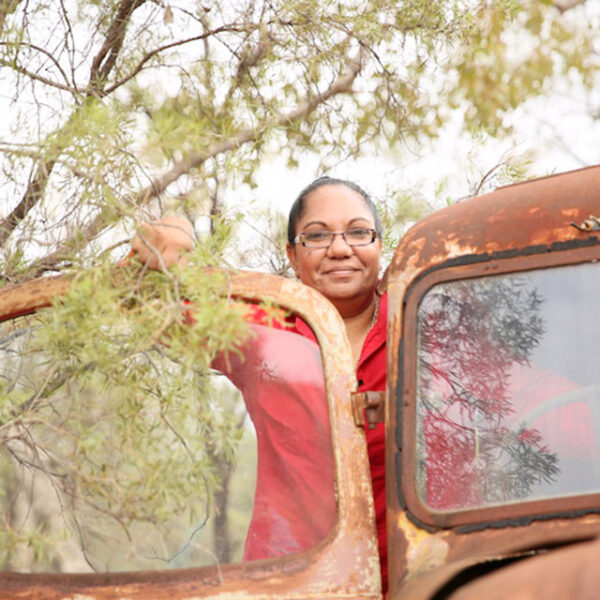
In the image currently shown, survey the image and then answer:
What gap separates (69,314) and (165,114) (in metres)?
0.53

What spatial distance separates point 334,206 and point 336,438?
1093mm

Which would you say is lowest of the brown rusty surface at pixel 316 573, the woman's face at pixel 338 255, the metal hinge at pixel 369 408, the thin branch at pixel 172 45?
the brown rusty surface at pixel 316 573

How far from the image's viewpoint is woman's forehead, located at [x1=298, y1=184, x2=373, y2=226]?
3.14 metres

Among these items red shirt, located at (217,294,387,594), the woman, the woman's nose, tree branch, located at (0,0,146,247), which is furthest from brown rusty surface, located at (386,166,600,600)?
tree branch, located at (0,0,146,247)

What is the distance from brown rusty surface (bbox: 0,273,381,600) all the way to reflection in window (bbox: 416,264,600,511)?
0.17m

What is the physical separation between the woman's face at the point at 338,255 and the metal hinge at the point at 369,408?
851 millimetres

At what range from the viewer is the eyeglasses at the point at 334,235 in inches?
123

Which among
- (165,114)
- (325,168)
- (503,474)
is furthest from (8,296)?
(325,168)

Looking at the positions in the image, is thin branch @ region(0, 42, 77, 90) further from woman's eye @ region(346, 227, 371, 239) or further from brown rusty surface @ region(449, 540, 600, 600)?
brown rusty surface @ region(449, 540, 600, 600)

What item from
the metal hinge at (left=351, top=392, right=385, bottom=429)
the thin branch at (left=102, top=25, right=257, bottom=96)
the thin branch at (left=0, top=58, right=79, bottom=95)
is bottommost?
the metal hinge at (left=351, top=392, right=385, bottom=429)

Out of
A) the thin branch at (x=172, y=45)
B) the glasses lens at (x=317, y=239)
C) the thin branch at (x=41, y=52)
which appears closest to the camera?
the thin branch at (x=41, y=52)

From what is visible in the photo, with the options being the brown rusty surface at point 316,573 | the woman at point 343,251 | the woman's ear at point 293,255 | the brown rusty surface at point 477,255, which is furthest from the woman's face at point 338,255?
the brown rusty surface at point 316,573

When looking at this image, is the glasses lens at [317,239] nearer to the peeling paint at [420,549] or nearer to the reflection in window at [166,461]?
the reflection in window at [166,461]

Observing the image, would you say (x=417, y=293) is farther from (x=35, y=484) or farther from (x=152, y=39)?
(x=152, y=39)
